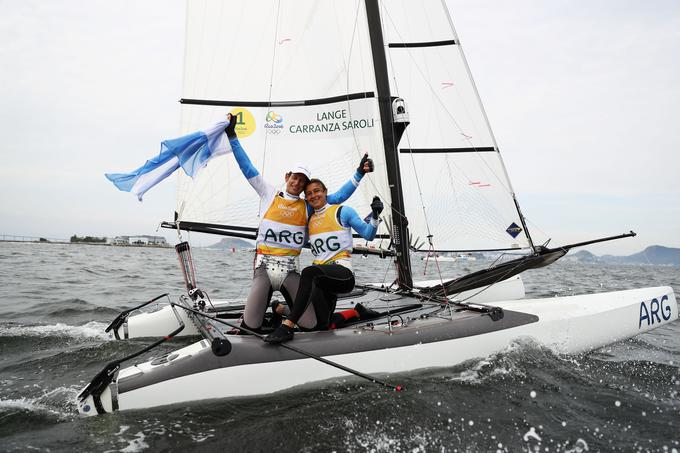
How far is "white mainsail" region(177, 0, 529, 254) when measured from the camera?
566cm

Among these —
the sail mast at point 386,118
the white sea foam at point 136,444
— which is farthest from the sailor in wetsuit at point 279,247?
the sail mast at point 386,118

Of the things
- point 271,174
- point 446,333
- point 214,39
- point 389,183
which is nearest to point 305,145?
point 271,174

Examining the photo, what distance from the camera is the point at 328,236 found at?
3.67 m

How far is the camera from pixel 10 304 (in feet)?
21.0

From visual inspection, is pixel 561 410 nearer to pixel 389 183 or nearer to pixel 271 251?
pixel 271 251

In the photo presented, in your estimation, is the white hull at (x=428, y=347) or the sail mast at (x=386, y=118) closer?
the white hull at (x=428, y=347)

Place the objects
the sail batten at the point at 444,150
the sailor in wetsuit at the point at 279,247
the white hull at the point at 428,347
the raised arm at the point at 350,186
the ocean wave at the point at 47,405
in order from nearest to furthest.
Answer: the ocean wave at the point at 47,405, the white hull at the point at 428,347, the sailor in wetsuit at the point at 279,247, the raised arm at the point at 350,186, the sail batten at the point at 444,150

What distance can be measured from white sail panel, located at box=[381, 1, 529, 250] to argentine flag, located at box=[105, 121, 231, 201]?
10.2 ft

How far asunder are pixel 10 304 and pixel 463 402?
6.88 m

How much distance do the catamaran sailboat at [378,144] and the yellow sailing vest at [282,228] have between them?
1.23 m

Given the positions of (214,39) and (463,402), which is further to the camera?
(214,39)

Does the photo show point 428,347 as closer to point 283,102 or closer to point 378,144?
point 378,144

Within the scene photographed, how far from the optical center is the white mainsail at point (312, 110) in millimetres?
5656

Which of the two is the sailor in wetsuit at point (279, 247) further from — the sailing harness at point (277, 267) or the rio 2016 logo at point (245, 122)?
the rio 2016 logo at point (245, 122)
